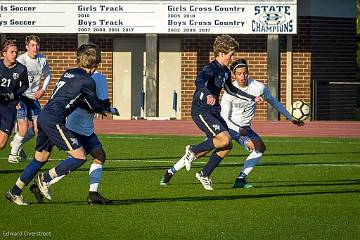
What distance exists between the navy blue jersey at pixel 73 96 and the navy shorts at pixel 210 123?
2.96 meters

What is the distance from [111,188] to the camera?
17.3 meters

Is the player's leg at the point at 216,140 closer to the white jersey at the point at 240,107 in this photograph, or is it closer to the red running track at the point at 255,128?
the white jersey at the point at 240,107

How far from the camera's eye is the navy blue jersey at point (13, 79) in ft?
62.4

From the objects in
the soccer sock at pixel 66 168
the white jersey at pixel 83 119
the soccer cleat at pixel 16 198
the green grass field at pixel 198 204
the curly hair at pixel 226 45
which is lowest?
the green grass field at pixel 198 204

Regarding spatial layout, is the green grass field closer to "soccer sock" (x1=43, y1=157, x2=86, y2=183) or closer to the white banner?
"soccer sock" (x1=43, y1=157, x2=86, y2=183)

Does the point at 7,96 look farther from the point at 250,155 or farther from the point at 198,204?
the point at 198,204

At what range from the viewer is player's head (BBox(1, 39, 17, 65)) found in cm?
1847

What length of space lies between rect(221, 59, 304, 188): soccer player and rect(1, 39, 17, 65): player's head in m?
3.09

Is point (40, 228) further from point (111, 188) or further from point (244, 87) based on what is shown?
point (244, 87)

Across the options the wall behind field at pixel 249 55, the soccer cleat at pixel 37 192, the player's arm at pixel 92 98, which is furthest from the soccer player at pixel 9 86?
the wall behind field at pixel 249 55

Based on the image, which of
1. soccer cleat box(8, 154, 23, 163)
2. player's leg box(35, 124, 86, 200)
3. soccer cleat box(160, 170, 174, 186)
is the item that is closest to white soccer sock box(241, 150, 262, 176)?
soccer cleat box(160, 170, 174, 186)

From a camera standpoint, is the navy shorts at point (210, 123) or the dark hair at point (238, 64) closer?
the navy shorts at point (210, 123)

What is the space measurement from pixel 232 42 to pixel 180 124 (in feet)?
62.4

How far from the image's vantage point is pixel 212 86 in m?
17.0
